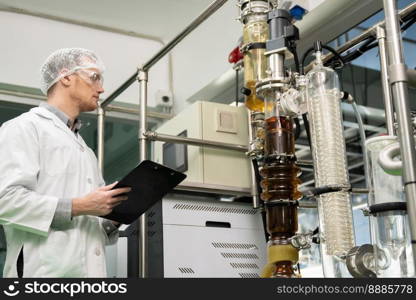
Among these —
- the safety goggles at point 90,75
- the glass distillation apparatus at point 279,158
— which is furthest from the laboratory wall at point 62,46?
the glass distillation apparatus at point 279,158

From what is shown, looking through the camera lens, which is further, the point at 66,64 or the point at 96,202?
the point at 66,64

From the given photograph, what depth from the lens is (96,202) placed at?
1588mm

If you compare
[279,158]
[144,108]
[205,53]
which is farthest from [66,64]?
[205,53]

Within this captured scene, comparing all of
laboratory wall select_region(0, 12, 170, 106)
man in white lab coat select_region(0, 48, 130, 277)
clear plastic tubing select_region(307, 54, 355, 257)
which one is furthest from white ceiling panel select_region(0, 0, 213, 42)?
clear plastic tubing select_region(307, 54, 355, 257)

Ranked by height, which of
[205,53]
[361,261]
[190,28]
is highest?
[205,53]

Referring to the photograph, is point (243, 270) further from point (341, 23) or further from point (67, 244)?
point (341, 23)

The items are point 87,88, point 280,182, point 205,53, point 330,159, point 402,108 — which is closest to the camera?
point 402,108

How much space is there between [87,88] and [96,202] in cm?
53

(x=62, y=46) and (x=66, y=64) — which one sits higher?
(x=62, y=46)

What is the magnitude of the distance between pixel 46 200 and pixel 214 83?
1764 millimetres

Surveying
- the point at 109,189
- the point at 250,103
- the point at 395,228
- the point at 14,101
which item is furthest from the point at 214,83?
the point at 395,228

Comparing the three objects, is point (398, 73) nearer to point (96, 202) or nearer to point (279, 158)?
point (279, 158)

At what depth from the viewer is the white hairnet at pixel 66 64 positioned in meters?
2.02

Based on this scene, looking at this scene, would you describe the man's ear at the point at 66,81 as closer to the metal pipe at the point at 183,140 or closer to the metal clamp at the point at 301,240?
the metal pipe at the point at 183,140
